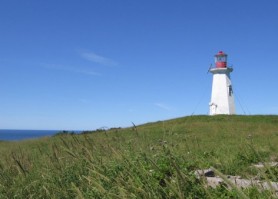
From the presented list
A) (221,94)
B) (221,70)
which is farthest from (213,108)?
(221,70)

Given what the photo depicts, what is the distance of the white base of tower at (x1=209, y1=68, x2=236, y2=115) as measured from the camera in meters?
57.7

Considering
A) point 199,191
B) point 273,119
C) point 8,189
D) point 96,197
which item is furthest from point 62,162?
point 273,119

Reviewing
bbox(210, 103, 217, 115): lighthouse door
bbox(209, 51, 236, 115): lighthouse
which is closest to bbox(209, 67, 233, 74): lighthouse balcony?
bbox(209, 51, 236, 115): lighthouse

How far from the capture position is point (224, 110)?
57.5m

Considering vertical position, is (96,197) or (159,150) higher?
(159,150)

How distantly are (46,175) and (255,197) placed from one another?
12.7ft

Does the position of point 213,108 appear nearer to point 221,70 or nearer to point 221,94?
point 221,94

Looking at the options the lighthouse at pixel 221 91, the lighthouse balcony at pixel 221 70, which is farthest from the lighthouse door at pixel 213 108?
the lighthouse balcony at pixel 221 70

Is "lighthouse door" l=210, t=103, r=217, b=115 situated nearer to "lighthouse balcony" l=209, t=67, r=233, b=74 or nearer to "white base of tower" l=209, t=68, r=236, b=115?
"white base of tower" l=209, t=68, r=236, b=115

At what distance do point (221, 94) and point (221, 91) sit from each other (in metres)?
0.57

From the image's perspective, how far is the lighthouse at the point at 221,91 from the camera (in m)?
57.8

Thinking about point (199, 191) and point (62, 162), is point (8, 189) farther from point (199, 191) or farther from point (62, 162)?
point (199, 191)

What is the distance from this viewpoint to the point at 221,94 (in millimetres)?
58719

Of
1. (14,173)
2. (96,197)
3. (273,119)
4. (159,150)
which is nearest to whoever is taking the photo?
(96,197)
